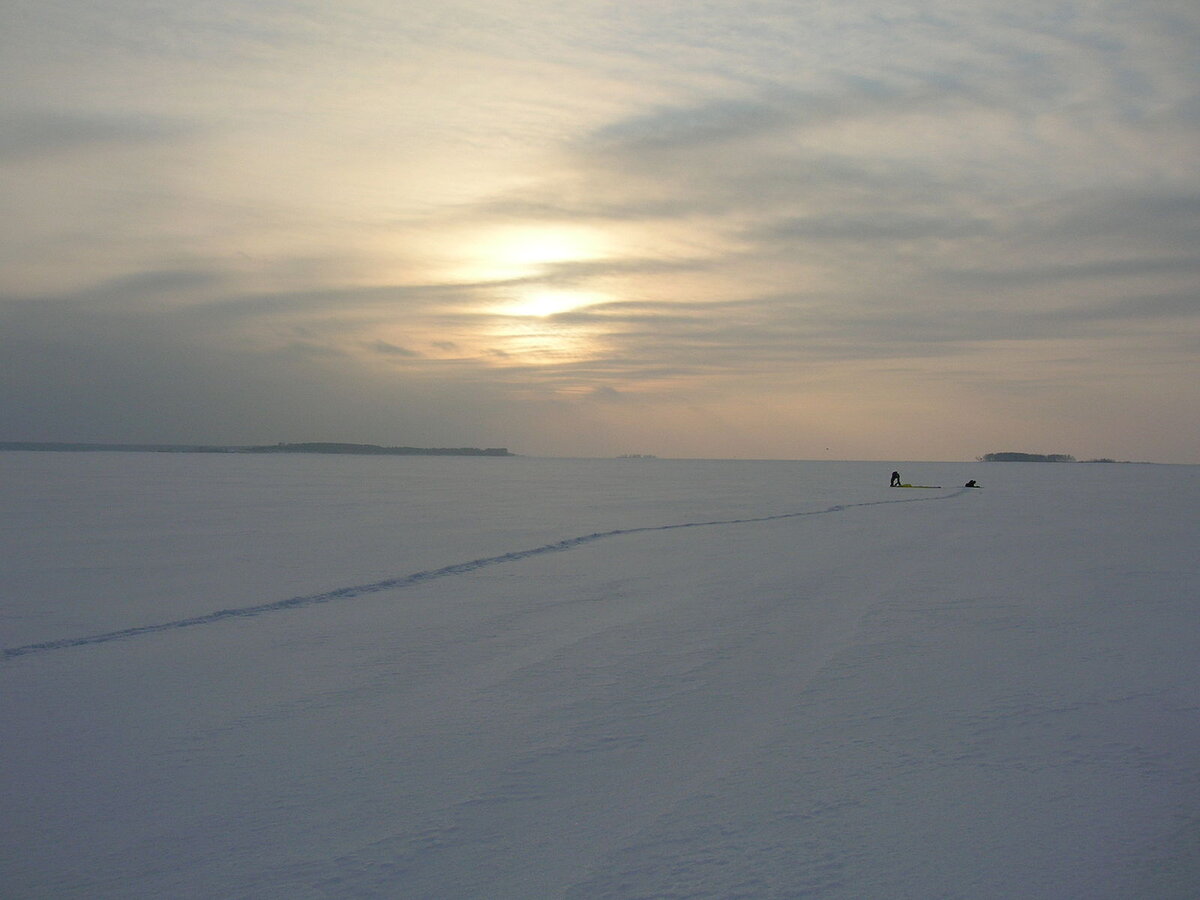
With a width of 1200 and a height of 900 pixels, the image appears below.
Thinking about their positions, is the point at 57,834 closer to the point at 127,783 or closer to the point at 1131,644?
the point at 127,783

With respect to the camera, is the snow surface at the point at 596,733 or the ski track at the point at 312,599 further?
the ski track at the point at 312,599

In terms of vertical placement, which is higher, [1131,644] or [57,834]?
[1131,644]

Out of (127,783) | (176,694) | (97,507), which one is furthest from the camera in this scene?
(97,507)

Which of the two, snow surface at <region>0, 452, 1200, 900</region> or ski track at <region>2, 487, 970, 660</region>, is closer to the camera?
snow surface at <region>0, 452, 1200, 900</region>

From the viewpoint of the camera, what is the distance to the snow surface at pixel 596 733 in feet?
14.1

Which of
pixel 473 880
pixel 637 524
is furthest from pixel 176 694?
pixel 637 524

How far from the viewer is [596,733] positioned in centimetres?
620

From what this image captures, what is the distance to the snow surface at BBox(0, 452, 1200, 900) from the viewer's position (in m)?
4.30

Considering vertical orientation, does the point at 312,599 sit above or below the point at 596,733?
below

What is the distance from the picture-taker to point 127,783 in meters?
5.31

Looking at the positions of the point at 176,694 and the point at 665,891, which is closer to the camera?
the point at 665,891

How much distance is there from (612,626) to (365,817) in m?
5.29

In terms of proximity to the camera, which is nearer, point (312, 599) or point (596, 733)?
point (596, 733)

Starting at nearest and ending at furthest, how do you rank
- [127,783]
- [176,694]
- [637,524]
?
[127,783] < [176,694] < [637,524]
